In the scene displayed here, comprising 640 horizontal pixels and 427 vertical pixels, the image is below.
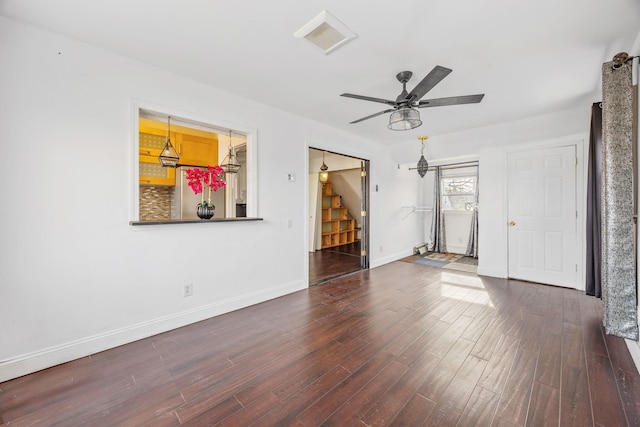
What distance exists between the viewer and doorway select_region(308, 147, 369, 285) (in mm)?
5098

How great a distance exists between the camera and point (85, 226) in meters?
2.15

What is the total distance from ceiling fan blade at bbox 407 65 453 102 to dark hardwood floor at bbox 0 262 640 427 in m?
2.22

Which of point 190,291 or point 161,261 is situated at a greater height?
point 161,261

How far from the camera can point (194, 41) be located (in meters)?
2.10

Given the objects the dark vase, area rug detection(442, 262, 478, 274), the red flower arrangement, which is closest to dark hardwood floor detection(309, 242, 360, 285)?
area rug detection(442, 262, 478, 274)

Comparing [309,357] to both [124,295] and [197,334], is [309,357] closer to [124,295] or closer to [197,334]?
[197,334]

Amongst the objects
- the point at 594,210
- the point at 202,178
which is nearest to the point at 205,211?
the point at 202,178

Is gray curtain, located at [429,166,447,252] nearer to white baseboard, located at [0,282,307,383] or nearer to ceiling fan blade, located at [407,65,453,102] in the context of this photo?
ceiling fan blade, located at [407,65,453,102]

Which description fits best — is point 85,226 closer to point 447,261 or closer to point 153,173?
point 153,173

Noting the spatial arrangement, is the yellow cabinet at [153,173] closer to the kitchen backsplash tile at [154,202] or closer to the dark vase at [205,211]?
the kitchen backsplash tile at [154,202]

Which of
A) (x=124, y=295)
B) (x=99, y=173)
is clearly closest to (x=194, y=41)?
(x=99, y=173)

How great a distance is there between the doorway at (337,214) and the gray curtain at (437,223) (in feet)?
6.26

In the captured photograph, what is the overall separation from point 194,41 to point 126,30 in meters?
0.48

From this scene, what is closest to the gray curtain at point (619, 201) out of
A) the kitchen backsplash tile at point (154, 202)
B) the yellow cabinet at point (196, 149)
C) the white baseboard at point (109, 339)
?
the white baseboard at point (109, 339)
